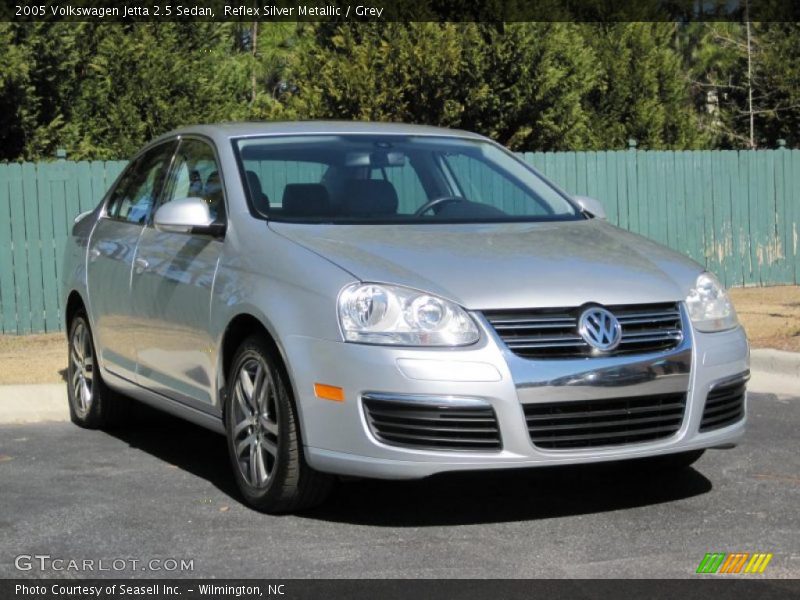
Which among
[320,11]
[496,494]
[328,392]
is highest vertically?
[320,11]

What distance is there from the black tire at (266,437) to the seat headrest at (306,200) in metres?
0.77

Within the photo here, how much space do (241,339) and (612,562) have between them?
1.98 metres

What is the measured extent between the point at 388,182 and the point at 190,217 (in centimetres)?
97

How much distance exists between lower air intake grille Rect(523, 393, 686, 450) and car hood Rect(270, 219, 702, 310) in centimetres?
40

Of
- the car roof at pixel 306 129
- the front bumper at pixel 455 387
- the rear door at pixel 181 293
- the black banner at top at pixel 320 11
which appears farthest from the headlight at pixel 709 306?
the black banner at top at pixel 320 11

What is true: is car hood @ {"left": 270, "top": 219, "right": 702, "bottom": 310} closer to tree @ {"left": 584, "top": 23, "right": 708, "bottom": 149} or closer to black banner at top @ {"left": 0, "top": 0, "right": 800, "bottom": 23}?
black banner at top @ {"left": 0, "top": 0, "right": 800, "bottom": 23}

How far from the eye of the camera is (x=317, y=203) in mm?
6562

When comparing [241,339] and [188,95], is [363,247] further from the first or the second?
[188,95]

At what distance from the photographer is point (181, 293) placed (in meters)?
6.65

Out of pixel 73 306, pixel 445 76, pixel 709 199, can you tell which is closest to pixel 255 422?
pixel 73 306

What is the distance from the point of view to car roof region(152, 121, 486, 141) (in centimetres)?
703

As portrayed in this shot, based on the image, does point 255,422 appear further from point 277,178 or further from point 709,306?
point 709,306

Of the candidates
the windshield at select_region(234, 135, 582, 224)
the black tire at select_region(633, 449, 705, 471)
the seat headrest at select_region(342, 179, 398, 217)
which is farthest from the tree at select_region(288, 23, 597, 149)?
the black tire at select_region(633, 449, 705, 471)

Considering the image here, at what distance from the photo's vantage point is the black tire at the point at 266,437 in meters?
5.70
